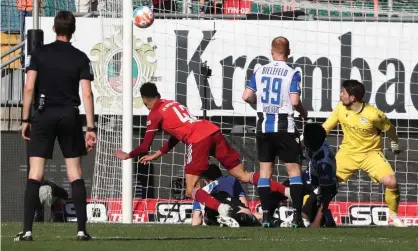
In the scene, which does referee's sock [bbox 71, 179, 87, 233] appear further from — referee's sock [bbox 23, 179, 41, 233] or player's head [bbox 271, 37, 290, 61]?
player's head [bbox 271, 37, 290, 61]

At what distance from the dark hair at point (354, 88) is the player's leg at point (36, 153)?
186 inches

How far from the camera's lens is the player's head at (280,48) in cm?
1217

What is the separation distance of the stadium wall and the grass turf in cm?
429

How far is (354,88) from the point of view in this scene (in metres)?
13.4

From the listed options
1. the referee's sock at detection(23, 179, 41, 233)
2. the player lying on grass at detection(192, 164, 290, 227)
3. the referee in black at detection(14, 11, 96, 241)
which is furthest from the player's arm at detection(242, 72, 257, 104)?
the referee's sock at detection(23, 179, 41, 233)

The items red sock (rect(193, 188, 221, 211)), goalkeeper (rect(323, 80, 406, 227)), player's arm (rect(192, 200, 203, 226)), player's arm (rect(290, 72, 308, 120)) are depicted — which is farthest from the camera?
player's arm (rect(192, 200, 203, 226))

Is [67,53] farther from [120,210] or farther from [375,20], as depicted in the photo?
[375,20]

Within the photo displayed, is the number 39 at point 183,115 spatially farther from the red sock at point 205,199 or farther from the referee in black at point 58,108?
the referee in black at point 58,108

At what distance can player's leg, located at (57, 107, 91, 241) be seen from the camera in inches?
376

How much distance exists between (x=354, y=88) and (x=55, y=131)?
477 cm

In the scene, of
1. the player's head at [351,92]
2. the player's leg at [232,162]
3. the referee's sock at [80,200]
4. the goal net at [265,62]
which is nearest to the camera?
the referee's sock at [80,200]

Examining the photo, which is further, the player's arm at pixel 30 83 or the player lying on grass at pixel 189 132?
the player lying on grass at pixel 189 132

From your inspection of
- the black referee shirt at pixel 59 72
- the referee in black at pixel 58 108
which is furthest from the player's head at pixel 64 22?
the black referee shirt at pixel 59 72

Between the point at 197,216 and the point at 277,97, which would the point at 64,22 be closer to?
the point at 277,97
